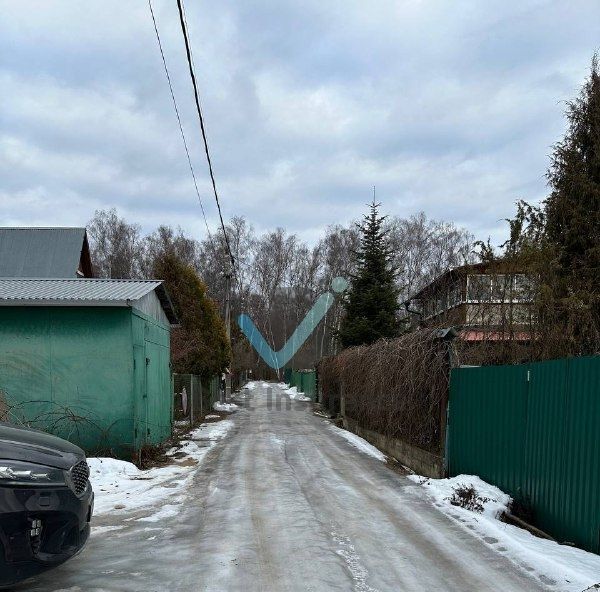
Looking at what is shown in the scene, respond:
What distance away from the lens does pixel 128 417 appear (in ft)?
33.2

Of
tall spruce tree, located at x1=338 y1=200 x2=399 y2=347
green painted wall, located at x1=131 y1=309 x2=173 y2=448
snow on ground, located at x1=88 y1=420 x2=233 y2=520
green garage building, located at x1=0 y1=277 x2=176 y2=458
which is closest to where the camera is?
snow on ground, located at x1=88 y1=420 x2=233 y2=520

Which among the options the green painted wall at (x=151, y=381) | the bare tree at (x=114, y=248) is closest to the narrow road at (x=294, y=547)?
the green painted wall at (x=151, y=381)

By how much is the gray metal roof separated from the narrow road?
19686 millimetres

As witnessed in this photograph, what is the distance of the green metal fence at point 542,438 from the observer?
5098 mm

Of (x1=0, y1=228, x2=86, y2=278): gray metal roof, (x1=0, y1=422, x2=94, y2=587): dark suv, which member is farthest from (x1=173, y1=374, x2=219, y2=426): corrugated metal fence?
(x1=0, y1=422, x2=94, y2=587): dark suv

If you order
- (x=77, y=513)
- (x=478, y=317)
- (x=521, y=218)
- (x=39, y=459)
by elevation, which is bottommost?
(x=77, y=513)

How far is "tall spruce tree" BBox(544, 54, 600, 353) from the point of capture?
36.4ft

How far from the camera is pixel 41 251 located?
85.8 feet

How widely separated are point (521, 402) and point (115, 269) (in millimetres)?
51821

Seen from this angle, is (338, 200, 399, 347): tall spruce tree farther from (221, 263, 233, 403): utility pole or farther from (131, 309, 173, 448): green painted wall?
(131, 309, 173, 448): green painted wall

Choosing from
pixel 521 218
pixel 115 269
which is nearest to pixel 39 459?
pixel 521 218

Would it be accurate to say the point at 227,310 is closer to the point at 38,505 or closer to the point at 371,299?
the point at 371,299

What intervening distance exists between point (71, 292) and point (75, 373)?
4.98ft

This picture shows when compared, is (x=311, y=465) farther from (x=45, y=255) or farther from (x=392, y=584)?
(x=45, y=255)
